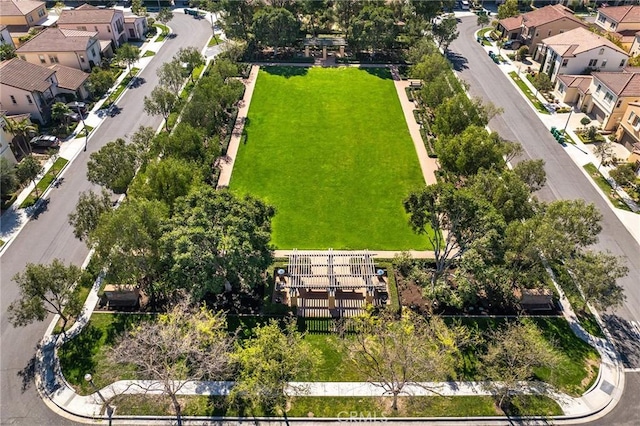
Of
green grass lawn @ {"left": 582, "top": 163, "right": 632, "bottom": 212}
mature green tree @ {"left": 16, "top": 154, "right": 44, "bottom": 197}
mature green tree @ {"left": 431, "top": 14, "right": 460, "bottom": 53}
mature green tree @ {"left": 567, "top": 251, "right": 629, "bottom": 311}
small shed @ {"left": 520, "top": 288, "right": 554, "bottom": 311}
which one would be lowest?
small shed @ {"left": 520, "top": 288, "right": 554, "bottom": 311}

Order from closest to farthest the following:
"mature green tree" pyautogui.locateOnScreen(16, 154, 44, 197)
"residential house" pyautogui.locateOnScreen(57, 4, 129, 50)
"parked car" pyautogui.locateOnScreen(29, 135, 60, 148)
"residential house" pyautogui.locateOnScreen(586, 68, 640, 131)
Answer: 1. "mature green tree" pyautogui.locateOnScreen(16, 154, 44, 197)
2. "parked car" pyautogui.locateOnScreen(29, 135, 60, 148)
3. "residential house" pyautogui.locateOnScreen(586, 68, 640, 131)
4. "residential house" pyautogui.locateOnScreen(57, 4, 129, 50)

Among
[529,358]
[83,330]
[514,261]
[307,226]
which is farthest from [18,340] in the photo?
[514,261]

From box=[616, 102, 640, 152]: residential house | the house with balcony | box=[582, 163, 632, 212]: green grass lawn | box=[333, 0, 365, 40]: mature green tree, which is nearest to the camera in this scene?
box=[582, 163, 632, 212]: green grass lawn

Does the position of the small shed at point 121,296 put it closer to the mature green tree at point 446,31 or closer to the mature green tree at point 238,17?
the mature green tree at point 238,17

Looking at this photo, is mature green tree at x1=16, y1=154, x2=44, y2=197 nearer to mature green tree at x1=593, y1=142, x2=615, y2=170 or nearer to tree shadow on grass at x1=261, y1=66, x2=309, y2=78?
tree shadow on grass at x1=261, y1=66, x2=309, y2=78

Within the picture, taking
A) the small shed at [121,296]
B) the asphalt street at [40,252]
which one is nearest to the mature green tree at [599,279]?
the small shed at [121,296]

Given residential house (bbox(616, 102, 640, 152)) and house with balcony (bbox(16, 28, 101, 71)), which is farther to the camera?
house with balcony (bbox(16, 28, 101, 71))

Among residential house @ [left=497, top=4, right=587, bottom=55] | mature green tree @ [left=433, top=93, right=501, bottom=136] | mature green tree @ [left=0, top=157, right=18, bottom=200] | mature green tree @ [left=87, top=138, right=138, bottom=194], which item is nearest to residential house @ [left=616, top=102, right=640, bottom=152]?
mature green tree @ [left=433, top=93, right=501, bottom=136]

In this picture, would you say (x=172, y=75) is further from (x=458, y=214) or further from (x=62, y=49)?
(x=458, y=214)
